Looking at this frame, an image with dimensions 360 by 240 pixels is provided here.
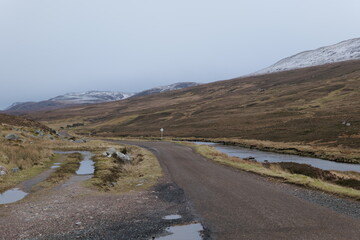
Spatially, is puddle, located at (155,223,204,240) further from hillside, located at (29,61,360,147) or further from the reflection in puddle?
hillside, located at (29,61,360,147)

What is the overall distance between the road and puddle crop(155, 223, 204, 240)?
0.51 m

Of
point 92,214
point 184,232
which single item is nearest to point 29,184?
point 92,214

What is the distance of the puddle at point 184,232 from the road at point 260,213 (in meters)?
0.51

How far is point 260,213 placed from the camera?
14492 mm

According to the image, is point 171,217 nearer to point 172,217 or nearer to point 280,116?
point 172,217

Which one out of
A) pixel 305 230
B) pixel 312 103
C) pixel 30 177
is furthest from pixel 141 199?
pixel 312 103

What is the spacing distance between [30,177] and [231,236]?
19.8 metres

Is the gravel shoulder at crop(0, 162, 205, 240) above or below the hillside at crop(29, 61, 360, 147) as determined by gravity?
below

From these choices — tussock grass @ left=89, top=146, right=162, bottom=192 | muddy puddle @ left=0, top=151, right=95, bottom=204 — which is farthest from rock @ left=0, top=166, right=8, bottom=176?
Answer: tussock grass @ left=89, top=146, right=162, bottom=192

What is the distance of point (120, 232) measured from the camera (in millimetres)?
12344

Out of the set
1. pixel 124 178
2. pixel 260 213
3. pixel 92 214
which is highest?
pixel 92 214

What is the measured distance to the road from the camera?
468 inches

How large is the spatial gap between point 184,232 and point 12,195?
1248 centimetres

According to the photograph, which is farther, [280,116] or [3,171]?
[280,116]
